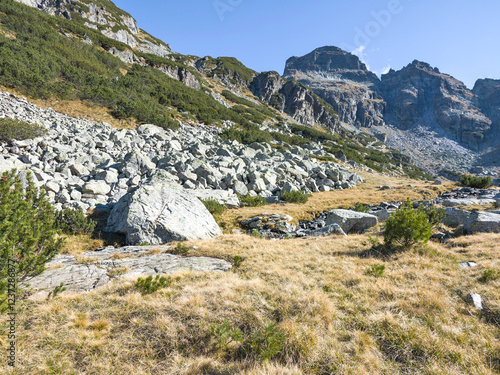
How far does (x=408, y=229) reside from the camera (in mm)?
8078

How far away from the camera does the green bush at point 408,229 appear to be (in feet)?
26.2

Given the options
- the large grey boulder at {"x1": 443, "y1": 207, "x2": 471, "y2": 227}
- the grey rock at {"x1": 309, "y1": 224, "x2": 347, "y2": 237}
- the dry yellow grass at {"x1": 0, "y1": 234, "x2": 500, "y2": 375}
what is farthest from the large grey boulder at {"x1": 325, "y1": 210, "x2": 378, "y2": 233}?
the dry yellow grass at {"x1": 0, "y1": 234, "x2": 500, "y2": 375}

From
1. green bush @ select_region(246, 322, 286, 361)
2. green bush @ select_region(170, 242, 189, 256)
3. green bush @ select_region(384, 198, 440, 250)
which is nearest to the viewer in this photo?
green bush @ select_region(246, 322, 286, 361)

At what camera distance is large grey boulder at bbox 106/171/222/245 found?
32.4ft

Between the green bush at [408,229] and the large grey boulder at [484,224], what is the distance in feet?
15.1

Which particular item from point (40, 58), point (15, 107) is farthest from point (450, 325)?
point (40, 58)

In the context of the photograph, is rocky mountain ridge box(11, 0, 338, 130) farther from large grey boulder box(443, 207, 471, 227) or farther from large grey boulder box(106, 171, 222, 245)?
large grey boulder box(443, 207, 471, 227)

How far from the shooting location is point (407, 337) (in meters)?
3.98

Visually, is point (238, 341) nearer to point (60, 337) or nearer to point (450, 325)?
point (60, 337)

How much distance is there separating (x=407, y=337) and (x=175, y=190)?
11631 millimetres

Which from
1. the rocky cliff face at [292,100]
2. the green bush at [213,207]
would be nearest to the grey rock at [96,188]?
the green bush at [213,207]

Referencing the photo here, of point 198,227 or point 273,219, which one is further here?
point 273,219

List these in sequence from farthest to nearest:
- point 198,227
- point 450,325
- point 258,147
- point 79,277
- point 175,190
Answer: point 258,147, point 175,190, point 198,227, point 79,277, point 450,325

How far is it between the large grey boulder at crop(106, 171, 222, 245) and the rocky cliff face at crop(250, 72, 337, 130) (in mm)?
113756
